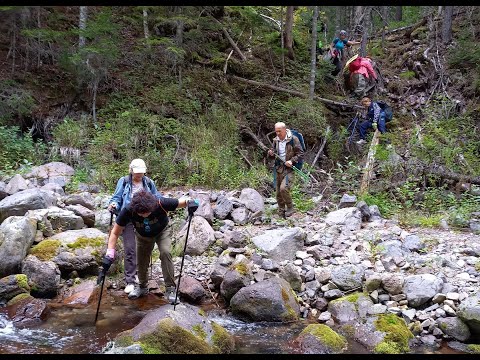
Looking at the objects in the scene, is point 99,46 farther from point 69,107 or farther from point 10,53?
point 10,53

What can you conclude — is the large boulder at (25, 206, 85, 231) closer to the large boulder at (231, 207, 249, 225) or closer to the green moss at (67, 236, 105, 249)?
the green moss at (67, 236, 105, 249)

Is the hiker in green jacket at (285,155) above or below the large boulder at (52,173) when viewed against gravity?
above

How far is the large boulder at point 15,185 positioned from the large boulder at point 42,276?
125 inches

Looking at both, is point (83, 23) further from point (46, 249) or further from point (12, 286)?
point (12, 286)

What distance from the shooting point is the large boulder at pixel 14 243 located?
7.14 meters

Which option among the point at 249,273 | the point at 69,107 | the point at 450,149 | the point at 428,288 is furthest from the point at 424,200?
the point at 69,107

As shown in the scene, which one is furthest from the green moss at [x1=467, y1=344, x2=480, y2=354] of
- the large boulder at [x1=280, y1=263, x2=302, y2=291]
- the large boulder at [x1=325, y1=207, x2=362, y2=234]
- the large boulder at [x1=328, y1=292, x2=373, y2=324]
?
the large boulder at [x1=325, y1=207, x2=362, y2=234]

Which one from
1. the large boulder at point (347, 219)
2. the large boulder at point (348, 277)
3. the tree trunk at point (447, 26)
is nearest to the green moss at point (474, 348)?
the large boulder at point (348, 277)

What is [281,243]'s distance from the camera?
8133 mm

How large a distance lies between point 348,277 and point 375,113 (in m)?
6.85

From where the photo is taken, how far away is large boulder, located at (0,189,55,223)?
27.9ft

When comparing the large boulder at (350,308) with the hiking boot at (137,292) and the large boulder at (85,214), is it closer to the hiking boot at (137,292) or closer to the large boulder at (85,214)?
the hiking boot at (137,292)

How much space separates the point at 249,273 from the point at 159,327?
2.30 meters

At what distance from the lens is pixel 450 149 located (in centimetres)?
1153
